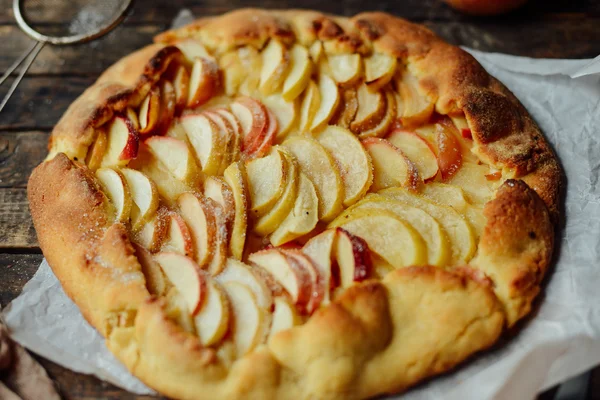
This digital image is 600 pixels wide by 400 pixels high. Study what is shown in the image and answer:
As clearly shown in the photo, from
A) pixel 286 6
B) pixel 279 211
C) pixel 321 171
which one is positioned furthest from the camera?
pixel 286 6

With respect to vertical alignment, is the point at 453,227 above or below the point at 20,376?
above

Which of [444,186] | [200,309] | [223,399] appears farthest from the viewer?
[444,186]

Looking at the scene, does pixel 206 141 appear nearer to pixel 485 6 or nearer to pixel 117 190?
pixel 117 190

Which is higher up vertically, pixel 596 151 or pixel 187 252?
pixel 596 151

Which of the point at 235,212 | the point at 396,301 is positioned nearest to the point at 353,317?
the point at 396,301

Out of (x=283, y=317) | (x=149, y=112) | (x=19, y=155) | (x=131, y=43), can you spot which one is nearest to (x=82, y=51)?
(x=131, y=43)

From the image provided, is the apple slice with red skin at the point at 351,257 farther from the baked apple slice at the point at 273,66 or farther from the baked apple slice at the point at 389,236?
the baked apple slice at the point at 273,66

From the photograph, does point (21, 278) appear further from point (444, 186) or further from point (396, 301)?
point (444, 186)

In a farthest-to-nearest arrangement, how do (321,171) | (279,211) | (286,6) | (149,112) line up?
(286,6) → (149,112) → (321,171) → (279,211)
